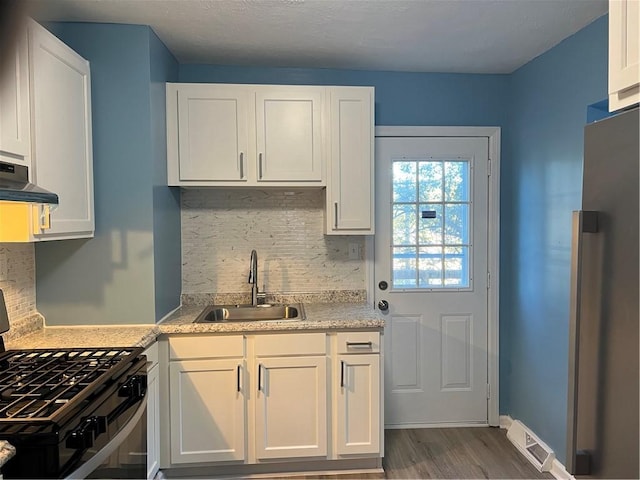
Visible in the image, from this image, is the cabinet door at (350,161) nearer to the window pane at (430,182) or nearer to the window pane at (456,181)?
the window pane at (430,182)

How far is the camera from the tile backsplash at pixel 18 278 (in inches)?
82.9

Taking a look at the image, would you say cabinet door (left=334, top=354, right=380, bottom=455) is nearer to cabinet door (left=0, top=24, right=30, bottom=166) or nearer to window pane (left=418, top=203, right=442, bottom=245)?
A: window pane (left=418, top=203, right=442, bottom=245)

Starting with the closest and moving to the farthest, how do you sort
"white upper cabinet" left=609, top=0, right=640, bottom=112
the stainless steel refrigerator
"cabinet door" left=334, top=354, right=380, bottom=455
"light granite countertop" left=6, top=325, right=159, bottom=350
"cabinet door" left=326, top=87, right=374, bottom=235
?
the stainless steel refrigerator
"white upper cabinet" left=609, top=0, right=640, bottom=112
"light granite countertop" left=6, top=325, right=159, bottom=350
"cabinet door" left=334, top=354, right=380, bottom=455
"cabinet door" left=326, top=87, right=374, bottom=235

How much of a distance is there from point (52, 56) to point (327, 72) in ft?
5.58

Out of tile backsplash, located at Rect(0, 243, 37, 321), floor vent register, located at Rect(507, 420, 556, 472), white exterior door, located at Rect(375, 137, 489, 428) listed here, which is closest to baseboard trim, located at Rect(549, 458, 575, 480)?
floor vent register, located at Rect(507, 420, 556, 472)

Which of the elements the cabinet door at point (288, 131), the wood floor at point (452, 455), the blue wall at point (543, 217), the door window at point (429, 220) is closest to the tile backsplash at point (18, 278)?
the cabinet door at point (288, 131)

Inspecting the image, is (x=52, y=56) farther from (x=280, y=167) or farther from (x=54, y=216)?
(x=280, y=167)

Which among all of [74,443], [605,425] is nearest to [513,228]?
[605,425]

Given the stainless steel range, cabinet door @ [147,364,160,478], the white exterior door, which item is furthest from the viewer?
the white exterior door

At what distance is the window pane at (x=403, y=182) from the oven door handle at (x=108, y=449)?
2061 millimetres

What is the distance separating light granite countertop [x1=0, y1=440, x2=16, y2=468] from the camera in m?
1.10

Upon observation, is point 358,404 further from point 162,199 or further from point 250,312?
point 162,199

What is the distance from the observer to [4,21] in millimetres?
1772

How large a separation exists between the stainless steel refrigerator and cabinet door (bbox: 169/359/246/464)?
1.77 meters
